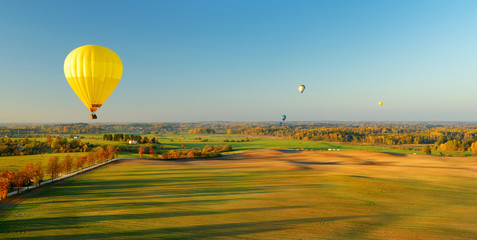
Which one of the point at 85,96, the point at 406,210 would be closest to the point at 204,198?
the point at 406,210

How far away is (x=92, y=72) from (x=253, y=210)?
2447 cm

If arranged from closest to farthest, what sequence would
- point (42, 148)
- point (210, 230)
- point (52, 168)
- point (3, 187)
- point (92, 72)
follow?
point (210, 230) < point (3, 187) < point (92, 72) < point (52, 168) < point (42, 148)

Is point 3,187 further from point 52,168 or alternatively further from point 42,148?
point 42,148

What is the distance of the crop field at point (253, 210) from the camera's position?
14.9 meters

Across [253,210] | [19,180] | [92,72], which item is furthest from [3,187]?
[253,210]

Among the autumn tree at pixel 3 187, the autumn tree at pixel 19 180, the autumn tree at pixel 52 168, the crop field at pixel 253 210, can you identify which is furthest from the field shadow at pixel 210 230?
the autumn tree at pixel 52 168

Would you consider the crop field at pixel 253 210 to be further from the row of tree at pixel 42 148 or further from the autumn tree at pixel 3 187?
the row of tree at pixel 42 148

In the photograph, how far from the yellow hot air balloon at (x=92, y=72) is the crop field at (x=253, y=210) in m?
10.7

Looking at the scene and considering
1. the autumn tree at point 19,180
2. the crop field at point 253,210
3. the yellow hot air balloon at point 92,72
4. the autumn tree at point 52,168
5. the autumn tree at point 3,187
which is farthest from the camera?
the autumn tree at point 52,168

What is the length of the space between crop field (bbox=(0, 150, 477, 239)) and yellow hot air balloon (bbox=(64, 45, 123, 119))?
10.7 meters

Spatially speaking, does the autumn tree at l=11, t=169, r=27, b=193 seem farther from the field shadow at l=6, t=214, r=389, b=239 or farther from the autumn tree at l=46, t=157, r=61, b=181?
the field shadow at l=6, t=214, r=389, b=239

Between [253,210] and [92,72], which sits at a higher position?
[92,72]

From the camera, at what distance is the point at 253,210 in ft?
61.9

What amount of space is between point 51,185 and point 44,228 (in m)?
18.6
